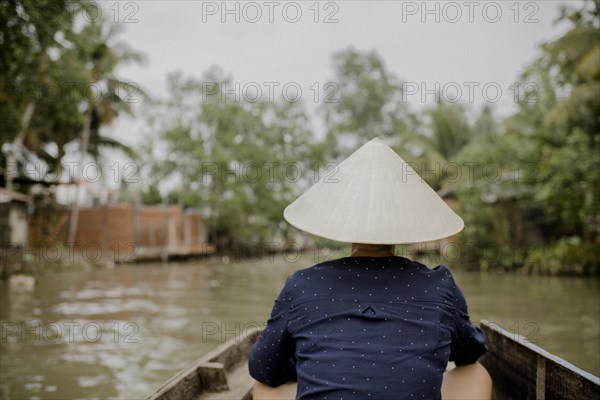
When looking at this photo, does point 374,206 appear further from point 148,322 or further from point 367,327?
point 148,322

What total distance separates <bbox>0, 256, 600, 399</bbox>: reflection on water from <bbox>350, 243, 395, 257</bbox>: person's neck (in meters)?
3.28

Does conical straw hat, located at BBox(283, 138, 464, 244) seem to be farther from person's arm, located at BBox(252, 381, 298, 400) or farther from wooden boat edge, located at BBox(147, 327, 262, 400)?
wooden boat edge, located at BBox(147, 327, 262, 400)

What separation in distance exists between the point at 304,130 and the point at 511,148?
35.8 ft

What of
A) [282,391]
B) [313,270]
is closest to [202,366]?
[282,391]

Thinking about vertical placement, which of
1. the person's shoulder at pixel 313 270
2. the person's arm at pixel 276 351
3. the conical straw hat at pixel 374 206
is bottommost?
the person's arm at pixel 276 351

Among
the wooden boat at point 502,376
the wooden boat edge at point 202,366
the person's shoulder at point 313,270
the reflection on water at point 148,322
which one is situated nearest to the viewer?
the person's shoulder at point 313,270

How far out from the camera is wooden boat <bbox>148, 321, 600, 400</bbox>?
2082mm

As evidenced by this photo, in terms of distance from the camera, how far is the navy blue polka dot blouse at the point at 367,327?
4.54 ft

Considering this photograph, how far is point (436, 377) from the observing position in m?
1.44

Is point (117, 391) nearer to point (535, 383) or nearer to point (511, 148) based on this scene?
point (535, 383)

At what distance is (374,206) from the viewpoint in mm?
1569

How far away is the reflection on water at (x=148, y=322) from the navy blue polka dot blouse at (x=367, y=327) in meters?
Result: 3.24

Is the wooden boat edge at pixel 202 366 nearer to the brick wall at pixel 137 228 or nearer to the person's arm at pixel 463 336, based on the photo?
the person's arm at pixel 463 336

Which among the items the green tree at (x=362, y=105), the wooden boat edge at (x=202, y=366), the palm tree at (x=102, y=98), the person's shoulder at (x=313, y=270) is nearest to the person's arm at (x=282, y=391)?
the person's shoulder at (x=313, y=270)
